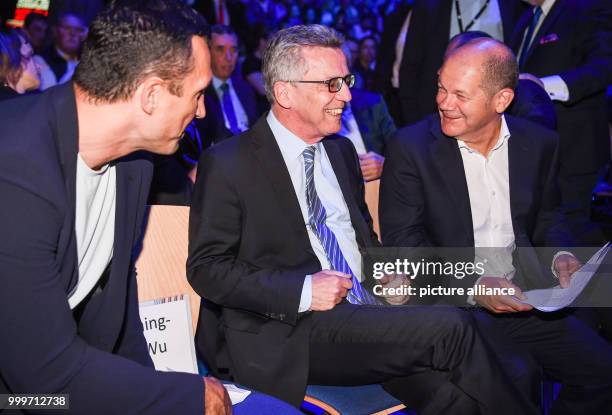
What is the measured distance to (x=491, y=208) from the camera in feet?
9.21

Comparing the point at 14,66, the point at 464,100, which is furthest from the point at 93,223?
the point at 14,66

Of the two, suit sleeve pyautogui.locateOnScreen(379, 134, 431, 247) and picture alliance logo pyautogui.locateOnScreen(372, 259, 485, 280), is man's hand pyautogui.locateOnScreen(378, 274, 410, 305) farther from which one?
suit sleeve pyautogui.locateOnScreen(379, 134, 431, 247)

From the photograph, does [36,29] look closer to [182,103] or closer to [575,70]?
[575,70]

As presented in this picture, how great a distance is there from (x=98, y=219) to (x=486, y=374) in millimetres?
1281

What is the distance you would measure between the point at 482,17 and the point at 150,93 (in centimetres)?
330

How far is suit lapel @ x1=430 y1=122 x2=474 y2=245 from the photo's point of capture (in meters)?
2.76

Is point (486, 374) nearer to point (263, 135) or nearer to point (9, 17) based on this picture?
point (263, 135)

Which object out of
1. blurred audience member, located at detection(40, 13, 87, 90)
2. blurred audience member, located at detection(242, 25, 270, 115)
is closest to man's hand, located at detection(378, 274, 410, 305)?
blurred audience member, located at detection(242, 25, 270, 115)

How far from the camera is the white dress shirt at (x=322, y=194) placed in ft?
8.20

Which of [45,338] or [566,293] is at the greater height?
[45,338]

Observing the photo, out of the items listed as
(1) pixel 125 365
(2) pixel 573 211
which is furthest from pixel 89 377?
(2) pixel 573 211

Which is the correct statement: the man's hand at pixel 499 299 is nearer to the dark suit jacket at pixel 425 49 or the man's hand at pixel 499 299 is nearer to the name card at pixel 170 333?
the name card at pixel 170 333

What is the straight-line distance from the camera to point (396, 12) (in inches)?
209

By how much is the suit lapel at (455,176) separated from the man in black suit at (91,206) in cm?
138
